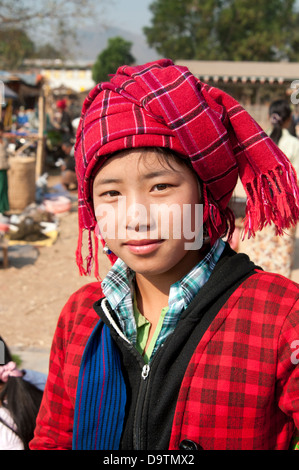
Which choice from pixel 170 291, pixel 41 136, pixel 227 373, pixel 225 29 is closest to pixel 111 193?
pixel 170 291

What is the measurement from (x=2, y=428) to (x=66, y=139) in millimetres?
11831

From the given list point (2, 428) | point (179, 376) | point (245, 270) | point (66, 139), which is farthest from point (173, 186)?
point (66, 139)

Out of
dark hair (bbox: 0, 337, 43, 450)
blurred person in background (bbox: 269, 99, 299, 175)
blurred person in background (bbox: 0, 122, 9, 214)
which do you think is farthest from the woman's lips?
blurred person in background (bbox: 0, 122, 9, 214)

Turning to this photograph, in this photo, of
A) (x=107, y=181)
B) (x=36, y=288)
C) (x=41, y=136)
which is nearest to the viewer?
(x=107, y=181)

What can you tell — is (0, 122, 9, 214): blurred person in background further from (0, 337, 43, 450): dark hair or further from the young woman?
the young woman

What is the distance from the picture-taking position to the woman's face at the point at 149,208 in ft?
3.56

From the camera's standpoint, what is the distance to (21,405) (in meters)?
2.37

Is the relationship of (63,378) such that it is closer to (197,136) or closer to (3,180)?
(197,136)

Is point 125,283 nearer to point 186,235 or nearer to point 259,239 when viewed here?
point 186,235

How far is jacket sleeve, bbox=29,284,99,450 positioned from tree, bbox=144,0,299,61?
4337cm

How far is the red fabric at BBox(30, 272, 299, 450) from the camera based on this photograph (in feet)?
3.36

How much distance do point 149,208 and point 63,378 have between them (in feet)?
1.77

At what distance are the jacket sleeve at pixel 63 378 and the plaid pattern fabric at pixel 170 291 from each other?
0.08 meters

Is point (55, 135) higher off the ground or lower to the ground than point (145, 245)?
higher
